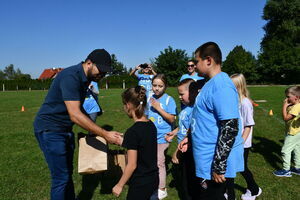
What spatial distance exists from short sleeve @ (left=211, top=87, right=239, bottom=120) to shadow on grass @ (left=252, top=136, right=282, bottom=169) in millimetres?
4110

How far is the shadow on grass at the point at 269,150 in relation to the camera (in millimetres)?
5898

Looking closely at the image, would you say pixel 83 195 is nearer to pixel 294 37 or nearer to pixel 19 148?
pixel 19 148

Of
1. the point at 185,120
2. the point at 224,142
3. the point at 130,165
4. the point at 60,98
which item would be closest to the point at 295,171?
the point at 185,120

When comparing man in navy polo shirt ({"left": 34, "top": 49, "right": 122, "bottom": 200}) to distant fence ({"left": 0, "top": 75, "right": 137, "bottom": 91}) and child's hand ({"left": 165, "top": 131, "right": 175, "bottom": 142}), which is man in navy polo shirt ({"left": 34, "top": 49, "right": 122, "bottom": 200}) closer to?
child's hand ({"left": 165, "top": 131, "right": 175, "bottom": 142})

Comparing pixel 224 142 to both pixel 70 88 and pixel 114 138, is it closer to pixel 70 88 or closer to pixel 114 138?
pixel 114 138

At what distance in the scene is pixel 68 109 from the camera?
3004 mm

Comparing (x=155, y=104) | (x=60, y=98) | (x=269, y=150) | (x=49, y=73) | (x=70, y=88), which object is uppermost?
(x=49, y=73)

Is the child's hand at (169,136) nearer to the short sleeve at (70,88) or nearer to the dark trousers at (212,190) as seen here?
the dark trousers at (212,190)

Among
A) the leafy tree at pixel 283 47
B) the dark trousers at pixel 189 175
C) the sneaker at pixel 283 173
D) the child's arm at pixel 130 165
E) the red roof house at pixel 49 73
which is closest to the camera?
the child's arm at pixel 130 165

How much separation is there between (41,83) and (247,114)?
58.9 meters

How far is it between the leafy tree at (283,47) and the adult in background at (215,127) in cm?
5644

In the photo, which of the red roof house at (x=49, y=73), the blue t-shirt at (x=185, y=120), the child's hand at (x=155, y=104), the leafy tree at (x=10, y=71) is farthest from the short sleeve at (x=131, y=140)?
the leafy tree at (x=10, y=71)

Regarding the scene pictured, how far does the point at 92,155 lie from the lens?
351 cm

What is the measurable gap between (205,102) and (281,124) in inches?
350
